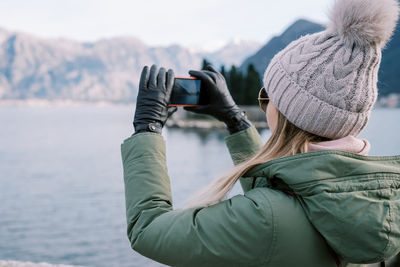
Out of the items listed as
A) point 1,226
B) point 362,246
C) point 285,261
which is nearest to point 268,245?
point 285,261

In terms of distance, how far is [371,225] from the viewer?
120 cm

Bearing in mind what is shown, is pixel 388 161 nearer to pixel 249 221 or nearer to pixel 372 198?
pixel 372 198

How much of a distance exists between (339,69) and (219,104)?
672 millimetres

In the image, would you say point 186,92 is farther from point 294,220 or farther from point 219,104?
point 294,220

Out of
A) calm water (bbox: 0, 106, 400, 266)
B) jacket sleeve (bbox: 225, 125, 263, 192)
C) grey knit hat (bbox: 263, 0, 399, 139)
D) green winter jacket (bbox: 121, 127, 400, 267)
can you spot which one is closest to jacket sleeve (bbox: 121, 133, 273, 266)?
green winter jacket (bbox: 121, 127, 400, 267)

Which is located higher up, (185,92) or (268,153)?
(185,92)

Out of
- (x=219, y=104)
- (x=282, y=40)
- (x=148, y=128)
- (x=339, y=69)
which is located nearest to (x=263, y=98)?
(x=219, y=104)

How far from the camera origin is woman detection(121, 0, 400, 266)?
1.20m

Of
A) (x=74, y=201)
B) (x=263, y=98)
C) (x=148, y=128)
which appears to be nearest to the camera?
(x=148, y=128)

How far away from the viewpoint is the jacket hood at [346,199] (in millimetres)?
1188

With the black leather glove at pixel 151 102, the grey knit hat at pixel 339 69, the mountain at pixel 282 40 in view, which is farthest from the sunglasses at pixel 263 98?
the black leather glove at pixel 151 102

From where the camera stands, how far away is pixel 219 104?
189cm

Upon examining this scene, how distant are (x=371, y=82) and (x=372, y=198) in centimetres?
43

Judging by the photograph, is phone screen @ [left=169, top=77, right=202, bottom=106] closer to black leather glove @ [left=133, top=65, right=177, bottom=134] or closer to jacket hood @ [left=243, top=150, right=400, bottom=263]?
black leather glove @ [left=133, top=65, right=177, bottom=134]
